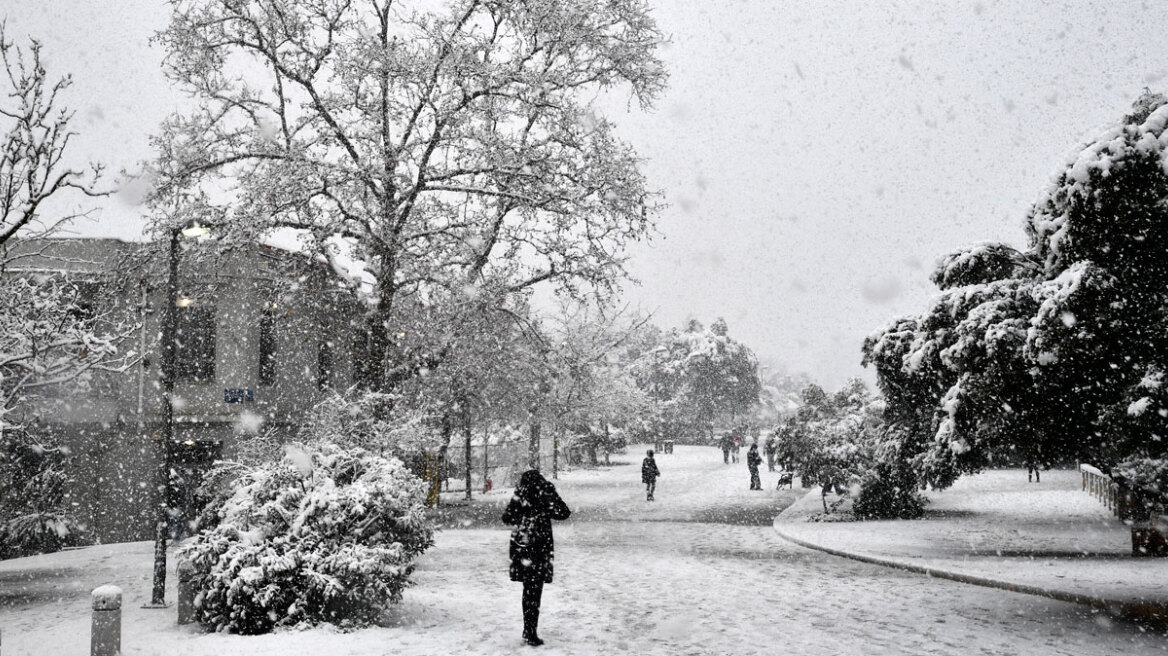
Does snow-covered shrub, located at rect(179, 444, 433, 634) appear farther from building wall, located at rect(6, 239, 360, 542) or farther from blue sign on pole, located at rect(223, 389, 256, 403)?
blue sign on pole, located at rect(223, 389, 256, 403)

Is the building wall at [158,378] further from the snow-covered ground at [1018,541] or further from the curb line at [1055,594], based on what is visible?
the curb line at [1055,594]

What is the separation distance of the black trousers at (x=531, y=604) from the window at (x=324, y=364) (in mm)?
16208

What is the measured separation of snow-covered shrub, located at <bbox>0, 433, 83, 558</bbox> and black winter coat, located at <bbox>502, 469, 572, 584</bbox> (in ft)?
44.4

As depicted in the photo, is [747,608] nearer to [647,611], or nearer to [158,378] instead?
[647,611]

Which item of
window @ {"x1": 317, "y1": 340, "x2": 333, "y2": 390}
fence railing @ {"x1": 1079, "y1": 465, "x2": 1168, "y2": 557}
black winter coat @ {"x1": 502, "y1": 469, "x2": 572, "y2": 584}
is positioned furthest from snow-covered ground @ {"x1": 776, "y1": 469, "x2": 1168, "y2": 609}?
window @ {"x1": 317, "y1": 340, "x2": 333, "y2": 390}

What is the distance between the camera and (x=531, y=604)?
856 cm

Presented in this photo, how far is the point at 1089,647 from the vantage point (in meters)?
8.34

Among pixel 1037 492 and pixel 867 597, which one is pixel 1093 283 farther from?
pixel 1037 492

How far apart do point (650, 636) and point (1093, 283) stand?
557 cm

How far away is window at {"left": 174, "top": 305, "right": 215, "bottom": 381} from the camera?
21.3m

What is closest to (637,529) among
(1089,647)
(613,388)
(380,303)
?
(380,303)

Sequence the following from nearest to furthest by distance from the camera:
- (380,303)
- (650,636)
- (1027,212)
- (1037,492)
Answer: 1. (650,636)
2. (1027,212)
3. (380,303)
4. (1037,492)

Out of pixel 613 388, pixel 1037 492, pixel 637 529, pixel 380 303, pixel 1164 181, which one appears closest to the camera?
pixel 1164 181

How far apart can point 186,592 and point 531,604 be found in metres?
4.15
